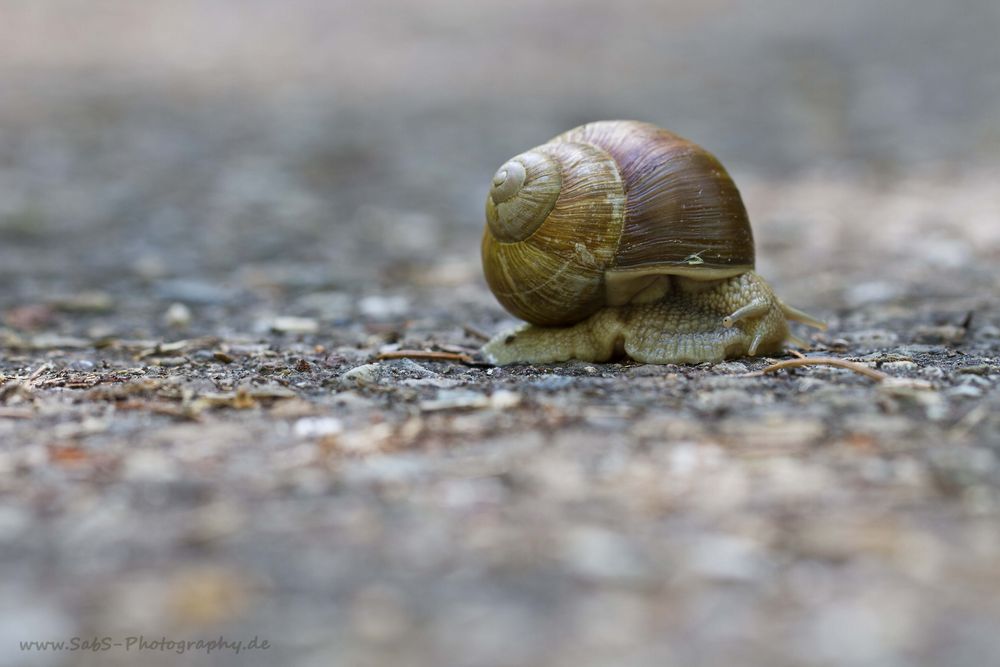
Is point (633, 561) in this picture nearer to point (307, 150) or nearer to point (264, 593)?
point (264, 593)

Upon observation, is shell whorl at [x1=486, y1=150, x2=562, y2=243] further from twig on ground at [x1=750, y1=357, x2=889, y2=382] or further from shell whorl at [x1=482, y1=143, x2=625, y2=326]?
twig on ground at [x1=750, y1=357, x2=889, y2=382]

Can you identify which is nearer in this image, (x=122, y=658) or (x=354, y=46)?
(x=122, y=658)

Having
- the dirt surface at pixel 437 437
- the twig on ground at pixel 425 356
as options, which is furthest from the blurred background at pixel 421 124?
the twig on ground at pixel 425 356

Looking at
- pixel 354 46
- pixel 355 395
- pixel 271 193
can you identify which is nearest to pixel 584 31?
pixel 354 46

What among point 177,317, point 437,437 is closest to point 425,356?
point 437,437

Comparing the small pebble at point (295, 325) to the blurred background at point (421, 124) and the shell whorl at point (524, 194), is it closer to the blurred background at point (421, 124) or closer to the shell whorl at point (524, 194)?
the blurred background at point (421, 124)
